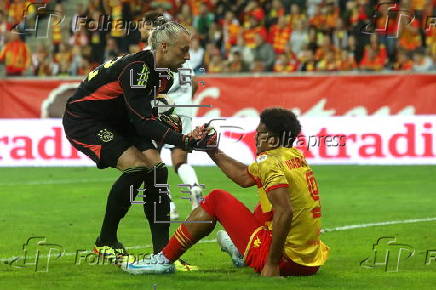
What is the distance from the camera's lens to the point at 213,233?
11.5m

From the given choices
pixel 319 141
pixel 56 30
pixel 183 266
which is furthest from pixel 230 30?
pixel 183 266

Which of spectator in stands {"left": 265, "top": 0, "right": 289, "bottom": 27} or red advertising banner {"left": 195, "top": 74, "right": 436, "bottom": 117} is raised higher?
spectator in stands {"left": 265, "top": 0, "right": 289, "bottom": 27}

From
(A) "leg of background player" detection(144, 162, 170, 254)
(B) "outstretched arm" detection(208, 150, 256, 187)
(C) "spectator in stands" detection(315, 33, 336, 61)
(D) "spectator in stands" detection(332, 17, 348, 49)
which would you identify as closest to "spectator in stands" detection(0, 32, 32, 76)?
(C) "spectator in stands" detection(315, 33, 336, 61)

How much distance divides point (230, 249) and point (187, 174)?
135 inches

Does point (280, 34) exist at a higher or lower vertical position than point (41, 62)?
higher

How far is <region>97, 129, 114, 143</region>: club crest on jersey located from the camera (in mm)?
8641

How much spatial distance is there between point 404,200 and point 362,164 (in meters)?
4.89

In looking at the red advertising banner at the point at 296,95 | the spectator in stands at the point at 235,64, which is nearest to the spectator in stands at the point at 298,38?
the spectator in stands at the point at 235,64

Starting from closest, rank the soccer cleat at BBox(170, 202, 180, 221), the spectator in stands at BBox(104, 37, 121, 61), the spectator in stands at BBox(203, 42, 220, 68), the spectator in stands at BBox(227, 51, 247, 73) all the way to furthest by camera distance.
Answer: the soccer cleat at BBox(170, 202, 180, 221), the spectator in stands at BBox(227, 51, 247, 73), the spectator in stands at BBox(104, 37, 121, 61), the spectator in stands at BBox(203, 42, 220, 68)

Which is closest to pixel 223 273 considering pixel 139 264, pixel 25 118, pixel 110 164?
pixel 139 264

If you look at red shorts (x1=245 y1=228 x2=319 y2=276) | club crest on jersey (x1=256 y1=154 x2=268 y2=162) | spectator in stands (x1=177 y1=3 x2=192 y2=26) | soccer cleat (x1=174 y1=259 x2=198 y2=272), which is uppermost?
spectator in stands (x1=177 y1=3 x2=192 y2=26)

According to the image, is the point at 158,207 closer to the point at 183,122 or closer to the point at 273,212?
the point at 273,212

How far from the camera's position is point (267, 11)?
2406 cm

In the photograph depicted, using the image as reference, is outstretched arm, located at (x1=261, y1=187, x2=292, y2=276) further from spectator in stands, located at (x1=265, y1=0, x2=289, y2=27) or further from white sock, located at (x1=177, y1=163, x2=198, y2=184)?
spectator in stands, located at (x1=265, y1=0, x2=289, y2=27)
